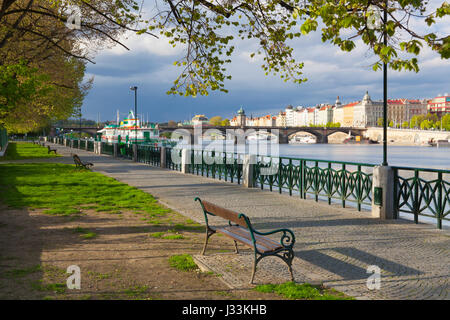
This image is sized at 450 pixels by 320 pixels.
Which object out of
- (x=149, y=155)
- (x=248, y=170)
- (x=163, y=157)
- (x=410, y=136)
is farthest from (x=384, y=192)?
(x=410, y=136)

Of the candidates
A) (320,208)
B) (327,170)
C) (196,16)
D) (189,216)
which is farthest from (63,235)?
(327,170)

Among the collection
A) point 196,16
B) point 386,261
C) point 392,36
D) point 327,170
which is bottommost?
point 386,261

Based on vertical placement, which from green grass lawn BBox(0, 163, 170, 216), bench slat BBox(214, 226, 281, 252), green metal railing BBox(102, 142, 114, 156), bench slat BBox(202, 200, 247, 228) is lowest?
green grass lawn BBox(0, 163, 170, 216)

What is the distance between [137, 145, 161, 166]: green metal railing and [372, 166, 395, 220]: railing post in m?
17.6

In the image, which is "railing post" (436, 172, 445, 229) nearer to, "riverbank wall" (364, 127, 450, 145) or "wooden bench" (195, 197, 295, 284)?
"wooden bench" (195, 197, 295, 284)

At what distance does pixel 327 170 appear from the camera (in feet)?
35.1

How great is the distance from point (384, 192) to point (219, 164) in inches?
372

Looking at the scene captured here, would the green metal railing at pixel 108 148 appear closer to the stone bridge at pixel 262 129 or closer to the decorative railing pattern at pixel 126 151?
the decorative railing pattern at pixel 126 151

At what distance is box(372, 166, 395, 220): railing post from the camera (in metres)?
8.59

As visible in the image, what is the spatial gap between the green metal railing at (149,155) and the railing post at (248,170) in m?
11.1

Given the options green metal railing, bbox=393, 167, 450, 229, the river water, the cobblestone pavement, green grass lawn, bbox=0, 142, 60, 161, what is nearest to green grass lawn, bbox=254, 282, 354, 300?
the cobblestone pavement

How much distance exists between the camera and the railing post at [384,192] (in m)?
8.59
